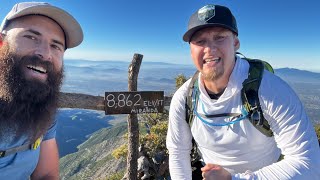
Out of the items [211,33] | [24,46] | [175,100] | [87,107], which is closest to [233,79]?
[211,33]

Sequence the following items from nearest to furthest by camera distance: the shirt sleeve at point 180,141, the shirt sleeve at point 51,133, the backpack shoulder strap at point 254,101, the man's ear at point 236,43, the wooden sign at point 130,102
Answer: the backpack shoulder strap at point 254,101 < the shirt sleeve at point 51,133 < the man's ear at point 236,43 < the shirt sleeve at point 180,141 < the wooden sign at point 130,102

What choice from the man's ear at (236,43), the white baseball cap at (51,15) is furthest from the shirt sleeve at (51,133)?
the man's ear at (236,43)

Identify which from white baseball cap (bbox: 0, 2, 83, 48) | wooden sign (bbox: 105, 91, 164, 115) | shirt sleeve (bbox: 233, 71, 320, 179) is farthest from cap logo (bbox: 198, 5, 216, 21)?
wooden sign (bbox: 105, 91, 164, 115)

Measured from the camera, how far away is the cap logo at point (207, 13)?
8.84ft

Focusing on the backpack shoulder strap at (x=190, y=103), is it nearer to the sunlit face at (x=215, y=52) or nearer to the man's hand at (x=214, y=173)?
the sunlit face at (x=215, y=52)

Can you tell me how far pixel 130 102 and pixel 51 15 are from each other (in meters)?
3.91

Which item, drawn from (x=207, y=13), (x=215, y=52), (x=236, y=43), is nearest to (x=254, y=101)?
(x=215, y=52)

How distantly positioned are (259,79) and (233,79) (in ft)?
0.80

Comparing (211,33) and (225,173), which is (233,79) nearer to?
(211,33)

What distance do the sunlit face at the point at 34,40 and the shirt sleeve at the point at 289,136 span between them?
1842 millimetres

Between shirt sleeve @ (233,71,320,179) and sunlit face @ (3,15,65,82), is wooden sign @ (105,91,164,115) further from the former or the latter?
shirt sleeve @ (233,71,320,179)

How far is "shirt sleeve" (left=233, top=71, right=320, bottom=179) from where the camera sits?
239 cm

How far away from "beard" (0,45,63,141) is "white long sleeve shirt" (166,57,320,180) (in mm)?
1335

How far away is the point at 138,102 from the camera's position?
636 centimetres
